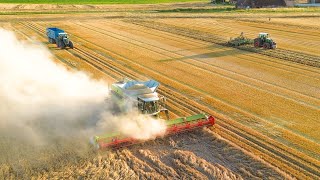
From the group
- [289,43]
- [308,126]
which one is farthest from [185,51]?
[308,126]

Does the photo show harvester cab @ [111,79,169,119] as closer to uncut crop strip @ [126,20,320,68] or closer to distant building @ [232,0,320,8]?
uncut crop strip @ [126,20,320,68]

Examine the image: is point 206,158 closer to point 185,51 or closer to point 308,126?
point 308,126

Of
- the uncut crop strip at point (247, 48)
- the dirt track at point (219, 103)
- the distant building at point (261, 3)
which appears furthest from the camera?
the distant building at point (261, 3)

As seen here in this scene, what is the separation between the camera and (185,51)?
117 feet

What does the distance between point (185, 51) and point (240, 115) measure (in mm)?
17073

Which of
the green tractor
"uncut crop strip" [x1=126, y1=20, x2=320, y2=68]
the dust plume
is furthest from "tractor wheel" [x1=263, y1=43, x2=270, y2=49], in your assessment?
the dust plume

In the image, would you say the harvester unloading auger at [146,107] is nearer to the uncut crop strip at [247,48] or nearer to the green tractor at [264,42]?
the uncut crop strip at [247,48]

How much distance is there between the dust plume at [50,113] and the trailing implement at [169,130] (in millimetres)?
467

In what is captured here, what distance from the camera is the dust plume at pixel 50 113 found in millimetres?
15883

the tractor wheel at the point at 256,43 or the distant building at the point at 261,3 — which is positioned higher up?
the distant building at the point at 261,3

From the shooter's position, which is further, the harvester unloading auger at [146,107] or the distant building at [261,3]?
the distant building at [261,3]

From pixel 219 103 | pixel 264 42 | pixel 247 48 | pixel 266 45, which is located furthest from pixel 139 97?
pixel 264 42

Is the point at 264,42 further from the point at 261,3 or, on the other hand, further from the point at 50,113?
the point at 261,3

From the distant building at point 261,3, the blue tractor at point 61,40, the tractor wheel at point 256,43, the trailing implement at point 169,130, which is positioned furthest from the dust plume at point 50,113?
the distant building at point 261,3
